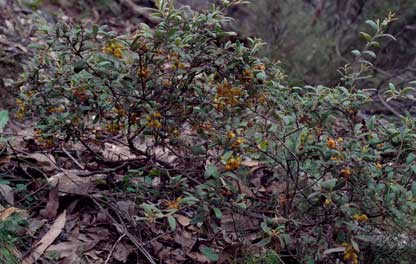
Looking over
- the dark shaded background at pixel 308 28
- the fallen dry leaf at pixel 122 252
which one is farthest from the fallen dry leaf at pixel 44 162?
the dark shaded background at pixel 308 28

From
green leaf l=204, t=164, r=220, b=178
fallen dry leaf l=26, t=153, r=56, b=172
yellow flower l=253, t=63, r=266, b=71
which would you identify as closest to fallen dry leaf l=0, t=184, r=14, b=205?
fallen dry leaf l=26, t=153, r=56, b=172

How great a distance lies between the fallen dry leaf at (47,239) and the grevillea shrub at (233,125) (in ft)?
1.21

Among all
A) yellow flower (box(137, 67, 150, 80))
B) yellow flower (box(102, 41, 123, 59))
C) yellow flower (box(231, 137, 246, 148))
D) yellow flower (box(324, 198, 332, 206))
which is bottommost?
yellow flower (box(324, 198, 332, 206))

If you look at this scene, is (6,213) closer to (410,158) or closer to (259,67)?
(259,67)

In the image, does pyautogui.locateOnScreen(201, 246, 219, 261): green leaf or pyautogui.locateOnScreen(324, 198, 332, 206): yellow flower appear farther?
pyautogui.locateOnScreen(201, 246, 219, 261): green leaf

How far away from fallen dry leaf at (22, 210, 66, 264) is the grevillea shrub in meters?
0.37

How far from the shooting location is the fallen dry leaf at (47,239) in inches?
84.4

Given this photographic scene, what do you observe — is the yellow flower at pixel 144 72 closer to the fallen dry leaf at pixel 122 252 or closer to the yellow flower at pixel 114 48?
the yellow flower at pixel 114 48

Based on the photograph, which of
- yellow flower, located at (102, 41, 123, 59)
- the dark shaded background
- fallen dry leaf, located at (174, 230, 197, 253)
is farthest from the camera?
the dark shaded background

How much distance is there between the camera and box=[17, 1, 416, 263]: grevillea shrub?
2.02 metres

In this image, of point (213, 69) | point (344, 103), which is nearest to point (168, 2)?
point (213, 69)

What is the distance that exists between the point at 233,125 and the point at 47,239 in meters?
0.97

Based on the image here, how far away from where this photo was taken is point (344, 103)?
213cm

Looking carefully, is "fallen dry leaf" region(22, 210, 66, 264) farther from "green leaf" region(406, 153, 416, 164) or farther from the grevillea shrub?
"green leaf" region(406, 153, 416, 164)
